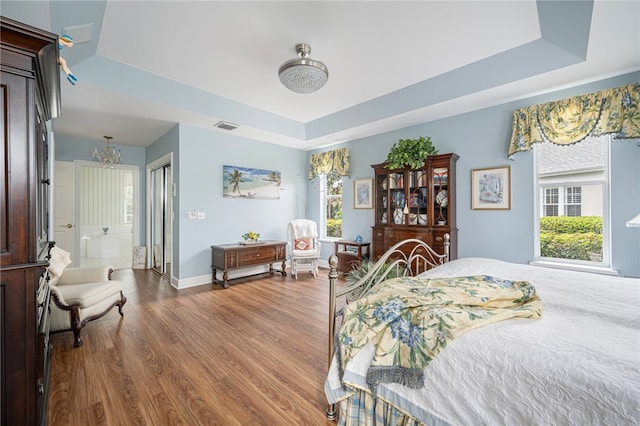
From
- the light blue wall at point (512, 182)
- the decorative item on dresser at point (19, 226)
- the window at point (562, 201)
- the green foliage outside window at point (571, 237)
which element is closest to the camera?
the decorative item on dresser at point (19, 226)

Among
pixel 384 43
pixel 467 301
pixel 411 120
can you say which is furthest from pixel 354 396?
pixel 411 120

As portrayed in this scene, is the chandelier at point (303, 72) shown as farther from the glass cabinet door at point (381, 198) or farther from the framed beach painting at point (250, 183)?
the framed beach painting at point (250, 183)

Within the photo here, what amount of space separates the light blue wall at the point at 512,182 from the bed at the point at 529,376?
6.09ft

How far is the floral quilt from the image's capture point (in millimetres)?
1139

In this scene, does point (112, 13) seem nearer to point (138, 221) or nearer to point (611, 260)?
point (138, 221)

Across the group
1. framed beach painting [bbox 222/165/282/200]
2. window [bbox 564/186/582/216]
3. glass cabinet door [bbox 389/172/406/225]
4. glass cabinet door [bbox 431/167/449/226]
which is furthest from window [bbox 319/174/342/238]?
window [bbox 564/186/582/216]

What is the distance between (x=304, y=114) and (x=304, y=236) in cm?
219

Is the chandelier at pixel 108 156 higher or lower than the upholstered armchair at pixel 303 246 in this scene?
higher

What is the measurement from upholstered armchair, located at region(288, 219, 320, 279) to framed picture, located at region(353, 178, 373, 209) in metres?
0.97

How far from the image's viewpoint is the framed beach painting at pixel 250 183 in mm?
4801

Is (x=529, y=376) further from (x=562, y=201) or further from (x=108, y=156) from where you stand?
(x=108, y=156)

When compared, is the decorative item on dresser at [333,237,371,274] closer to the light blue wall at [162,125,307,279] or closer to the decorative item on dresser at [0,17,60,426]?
the light blue wall at [162,125,307,279]

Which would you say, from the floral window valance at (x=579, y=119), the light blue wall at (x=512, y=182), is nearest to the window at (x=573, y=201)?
the light blue wall at (x=512, y=182)

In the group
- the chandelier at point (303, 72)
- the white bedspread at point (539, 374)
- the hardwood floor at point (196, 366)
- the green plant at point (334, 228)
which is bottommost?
the hardwood floor at point (196, 366)
